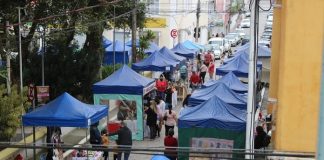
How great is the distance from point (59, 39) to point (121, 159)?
32.1 ft

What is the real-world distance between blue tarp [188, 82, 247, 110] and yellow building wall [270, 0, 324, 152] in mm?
5555

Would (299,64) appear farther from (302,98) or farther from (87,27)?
(87,27)

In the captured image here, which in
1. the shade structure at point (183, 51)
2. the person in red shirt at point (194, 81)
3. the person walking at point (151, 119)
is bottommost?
the person walking at point (151, 119)

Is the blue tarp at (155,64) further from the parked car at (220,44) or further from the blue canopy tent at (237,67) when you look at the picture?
the parked car at (220,44)

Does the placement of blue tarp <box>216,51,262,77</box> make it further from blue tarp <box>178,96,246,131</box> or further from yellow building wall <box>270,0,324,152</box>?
yellow building wall <box>270,0,324,152</box>

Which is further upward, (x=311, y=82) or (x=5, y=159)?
(x=311, y=82)

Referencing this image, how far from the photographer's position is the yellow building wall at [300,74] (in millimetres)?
10969

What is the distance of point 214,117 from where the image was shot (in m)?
14.1

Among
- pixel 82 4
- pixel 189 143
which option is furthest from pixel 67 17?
pixel 189 143

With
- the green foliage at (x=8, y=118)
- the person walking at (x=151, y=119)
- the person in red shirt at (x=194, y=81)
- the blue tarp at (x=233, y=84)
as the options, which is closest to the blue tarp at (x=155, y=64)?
the person in red shirt at (x=194, y=81)

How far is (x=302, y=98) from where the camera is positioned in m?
11.2

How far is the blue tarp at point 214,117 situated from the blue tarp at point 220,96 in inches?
88.1

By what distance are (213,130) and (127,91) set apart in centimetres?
469

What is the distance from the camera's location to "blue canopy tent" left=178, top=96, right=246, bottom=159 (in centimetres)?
1393
